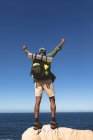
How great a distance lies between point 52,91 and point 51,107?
0.66m

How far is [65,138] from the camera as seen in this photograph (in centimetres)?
1333

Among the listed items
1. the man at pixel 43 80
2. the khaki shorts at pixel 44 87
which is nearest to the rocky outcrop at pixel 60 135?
the man at pixel 43 80

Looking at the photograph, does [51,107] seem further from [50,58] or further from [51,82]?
[50,58]

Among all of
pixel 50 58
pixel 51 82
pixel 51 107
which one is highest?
pixel 50 58

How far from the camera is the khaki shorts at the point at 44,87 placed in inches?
541

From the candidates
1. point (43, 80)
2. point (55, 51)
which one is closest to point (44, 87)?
point (43, 80)

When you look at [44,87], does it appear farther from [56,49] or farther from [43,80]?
[56,49]

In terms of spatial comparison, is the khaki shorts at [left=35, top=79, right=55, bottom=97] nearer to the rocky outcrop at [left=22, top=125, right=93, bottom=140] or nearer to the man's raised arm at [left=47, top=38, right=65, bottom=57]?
the man's raised arm at [left=47, top=38, right=65, bottom=57]

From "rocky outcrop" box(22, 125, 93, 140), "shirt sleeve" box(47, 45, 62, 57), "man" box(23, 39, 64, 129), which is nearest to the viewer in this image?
"rocky outcrop" box(22, 125, 93, 140)

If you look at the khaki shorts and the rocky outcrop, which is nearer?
the rocky outcrop

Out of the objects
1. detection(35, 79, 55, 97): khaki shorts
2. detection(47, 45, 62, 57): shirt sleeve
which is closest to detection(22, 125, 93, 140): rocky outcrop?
detection(35, 79, 55, 97): khaki shorts

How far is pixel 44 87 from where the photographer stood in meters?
13.8

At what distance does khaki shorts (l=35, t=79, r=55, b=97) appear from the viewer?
13734mm

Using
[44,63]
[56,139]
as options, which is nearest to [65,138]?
[56,139]
